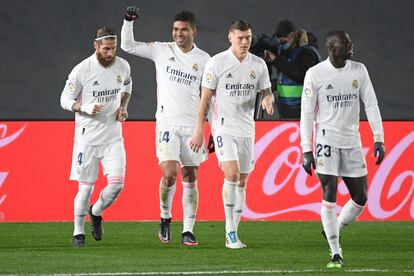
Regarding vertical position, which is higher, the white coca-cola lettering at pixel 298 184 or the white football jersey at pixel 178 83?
the white football jersey at pixel 178 83

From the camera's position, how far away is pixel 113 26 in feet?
65.9

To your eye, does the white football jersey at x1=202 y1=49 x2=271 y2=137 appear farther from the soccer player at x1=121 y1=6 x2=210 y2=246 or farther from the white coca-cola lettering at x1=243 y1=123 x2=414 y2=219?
the white coca-cola lettering at x1=243 y1=123 x2=414 y2=219

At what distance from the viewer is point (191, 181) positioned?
40.4ft

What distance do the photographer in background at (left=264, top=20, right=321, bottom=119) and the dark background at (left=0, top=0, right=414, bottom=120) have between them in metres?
4.44

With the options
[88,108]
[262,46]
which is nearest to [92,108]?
[88,108]

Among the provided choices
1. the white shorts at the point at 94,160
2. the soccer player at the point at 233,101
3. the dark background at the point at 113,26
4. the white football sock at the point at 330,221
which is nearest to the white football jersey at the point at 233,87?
the soccer player at the point at 233,101

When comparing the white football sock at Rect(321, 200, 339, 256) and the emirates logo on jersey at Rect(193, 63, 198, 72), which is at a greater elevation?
the emirates logo on jersey at Rect(193, 63, 198, 72)

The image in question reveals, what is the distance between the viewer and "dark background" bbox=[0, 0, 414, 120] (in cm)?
2006

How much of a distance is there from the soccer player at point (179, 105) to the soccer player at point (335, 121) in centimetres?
212

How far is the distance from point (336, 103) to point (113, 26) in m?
10.3

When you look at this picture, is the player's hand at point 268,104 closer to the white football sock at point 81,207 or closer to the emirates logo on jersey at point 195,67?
the emirates logo on jersey at point 195,67

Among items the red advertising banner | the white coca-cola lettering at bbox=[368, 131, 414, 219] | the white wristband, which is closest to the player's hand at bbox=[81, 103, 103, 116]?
the white wristband

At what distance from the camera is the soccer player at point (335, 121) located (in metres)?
10.1

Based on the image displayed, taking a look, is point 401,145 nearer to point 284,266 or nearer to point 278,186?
point 278,186
